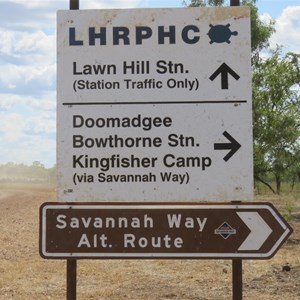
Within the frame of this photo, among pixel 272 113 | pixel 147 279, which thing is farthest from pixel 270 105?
pixel 147 279

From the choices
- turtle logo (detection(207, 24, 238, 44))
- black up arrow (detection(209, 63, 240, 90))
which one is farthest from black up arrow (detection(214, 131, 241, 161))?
turtle logo (detection(207, 24, 238, 44))

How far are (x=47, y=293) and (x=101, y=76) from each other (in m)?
4.66

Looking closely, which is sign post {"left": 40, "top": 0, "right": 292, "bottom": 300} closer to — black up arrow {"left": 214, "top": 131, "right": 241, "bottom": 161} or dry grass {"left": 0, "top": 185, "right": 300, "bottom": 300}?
Result: black up arrow {"left": 214, "top": 131, "right": 241, "bottom": 161}

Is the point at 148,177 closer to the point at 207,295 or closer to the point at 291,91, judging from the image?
the point at 207,295

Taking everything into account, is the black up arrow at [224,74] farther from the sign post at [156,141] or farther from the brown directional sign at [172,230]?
the brown directional sign at [172,230]

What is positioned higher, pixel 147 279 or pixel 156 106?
pixel 156 106

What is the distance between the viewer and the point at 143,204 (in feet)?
17.1

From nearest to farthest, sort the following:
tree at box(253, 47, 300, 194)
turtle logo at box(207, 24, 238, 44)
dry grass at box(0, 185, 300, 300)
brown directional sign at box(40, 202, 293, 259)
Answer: brown directional sign at box(40, 202, 293, 259)
turtle logo at box(207, 24, 238, 44)
dry grass at box(0, 185, 300, 300)
tree at box(253, 47, 300, 194)

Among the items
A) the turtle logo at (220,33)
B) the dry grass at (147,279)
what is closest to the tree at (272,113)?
the dry grass at (147,279)

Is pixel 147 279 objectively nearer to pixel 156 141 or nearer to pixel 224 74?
pixel 156 141

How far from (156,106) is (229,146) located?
0.68 meters

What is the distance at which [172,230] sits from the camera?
5.17 meters

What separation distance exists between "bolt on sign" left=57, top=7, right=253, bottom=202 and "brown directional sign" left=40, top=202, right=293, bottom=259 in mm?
100

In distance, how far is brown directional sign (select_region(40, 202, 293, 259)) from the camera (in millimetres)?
5145
